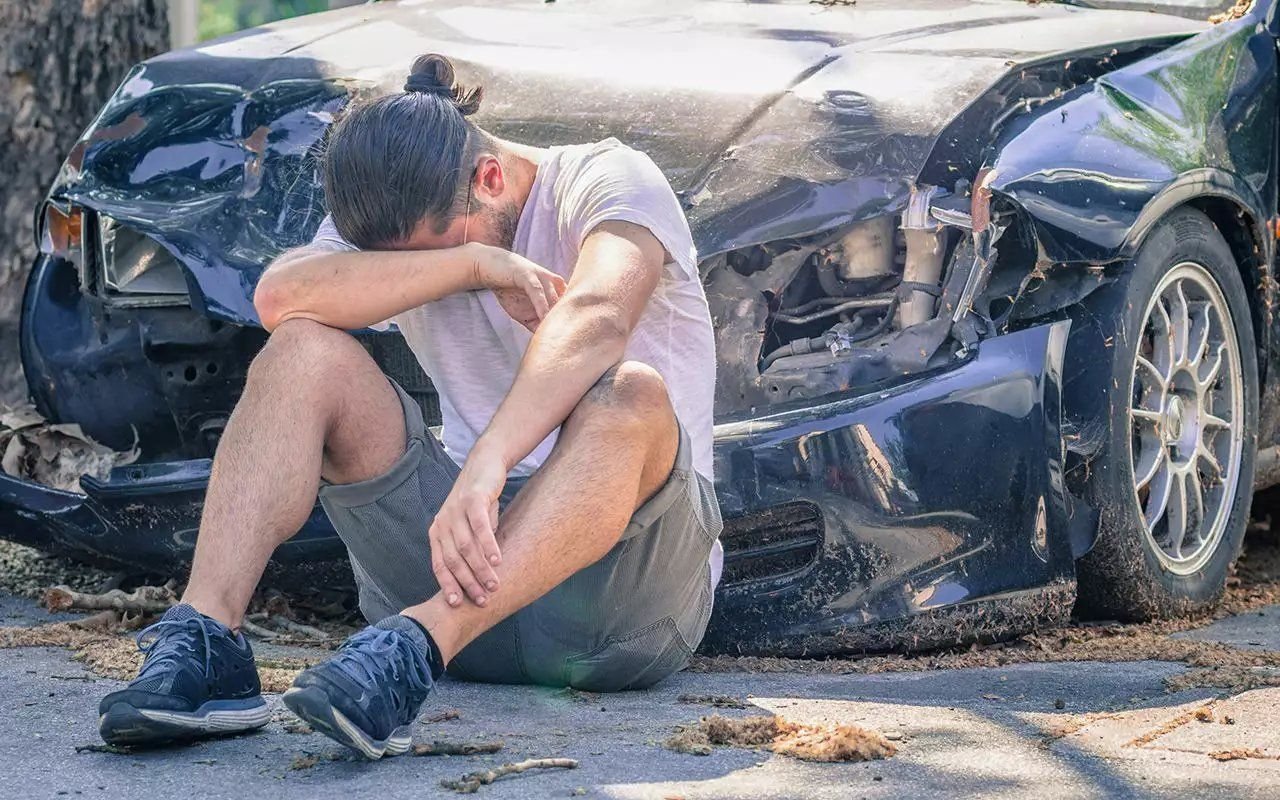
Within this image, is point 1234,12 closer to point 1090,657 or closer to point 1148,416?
point 1148,416

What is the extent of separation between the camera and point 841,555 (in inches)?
132

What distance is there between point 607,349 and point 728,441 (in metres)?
0.69

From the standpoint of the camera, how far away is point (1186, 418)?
3992mm

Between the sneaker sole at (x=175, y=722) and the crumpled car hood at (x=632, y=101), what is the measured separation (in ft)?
3.93

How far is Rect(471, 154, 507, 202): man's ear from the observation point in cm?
298

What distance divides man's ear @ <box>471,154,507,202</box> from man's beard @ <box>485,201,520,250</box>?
2 centimetres

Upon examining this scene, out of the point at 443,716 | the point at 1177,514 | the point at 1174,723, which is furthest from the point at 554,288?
the point at 1177,514

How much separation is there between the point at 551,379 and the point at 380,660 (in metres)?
0.50

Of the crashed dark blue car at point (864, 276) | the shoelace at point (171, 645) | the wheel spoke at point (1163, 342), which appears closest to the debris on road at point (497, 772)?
the shoelace at point (171, 645)

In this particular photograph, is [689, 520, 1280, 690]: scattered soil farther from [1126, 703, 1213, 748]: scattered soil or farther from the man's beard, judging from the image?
the man's beard

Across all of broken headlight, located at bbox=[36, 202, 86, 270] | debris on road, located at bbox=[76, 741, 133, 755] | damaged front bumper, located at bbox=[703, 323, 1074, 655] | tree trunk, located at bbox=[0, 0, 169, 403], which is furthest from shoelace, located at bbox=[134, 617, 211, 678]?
tree trunk, located at bbox=[0, 0, 169, 403]

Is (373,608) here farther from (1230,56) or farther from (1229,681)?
(1230,56)

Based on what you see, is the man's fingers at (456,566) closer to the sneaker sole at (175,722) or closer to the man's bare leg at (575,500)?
the man's bare leg at (575,500)

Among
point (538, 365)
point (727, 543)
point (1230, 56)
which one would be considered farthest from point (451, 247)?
point (1230, 56)
